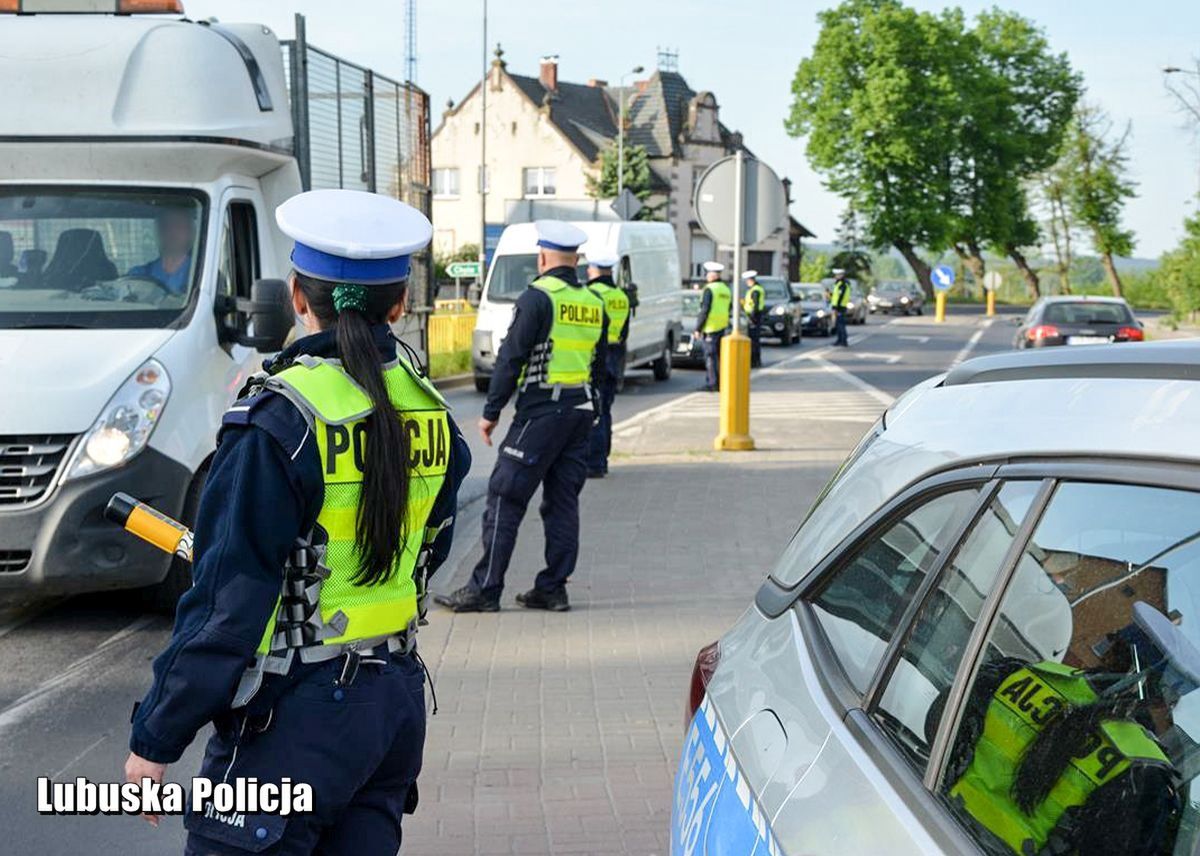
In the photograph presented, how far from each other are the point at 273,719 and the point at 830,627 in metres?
1.00

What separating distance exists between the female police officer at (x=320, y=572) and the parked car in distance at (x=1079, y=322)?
2112 centimetres

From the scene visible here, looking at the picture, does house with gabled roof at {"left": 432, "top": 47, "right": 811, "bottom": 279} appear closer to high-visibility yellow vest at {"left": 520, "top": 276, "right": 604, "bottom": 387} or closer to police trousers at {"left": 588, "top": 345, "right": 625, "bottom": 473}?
police trousers at {"left": 588, "top": 345, "right": 625, "bottom": 473}

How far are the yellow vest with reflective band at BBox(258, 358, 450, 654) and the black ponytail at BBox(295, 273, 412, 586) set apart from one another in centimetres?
1

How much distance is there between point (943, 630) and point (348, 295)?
1.35 meters

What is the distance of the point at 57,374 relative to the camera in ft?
22.9

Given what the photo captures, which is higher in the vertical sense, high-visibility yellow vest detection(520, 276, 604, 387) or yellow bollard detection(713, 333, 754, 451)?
high-visibility yellow vest detection(520, 276, 604, 387)

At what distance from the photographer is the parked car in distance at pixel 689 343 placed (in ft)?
91.5

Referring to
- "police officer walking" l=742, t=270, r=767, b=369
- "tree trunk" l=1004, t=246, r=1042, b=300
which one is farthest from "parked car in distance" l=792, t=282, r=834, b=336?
"tree trunk" l=1004, t=246, r=1042, b=300

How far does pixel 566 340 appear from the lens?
766 cm

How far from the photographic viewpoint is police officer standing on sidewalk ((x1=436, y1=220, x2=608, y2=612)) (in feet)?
24.5

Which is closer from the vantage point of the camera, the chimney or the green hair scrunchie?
the green hair scrunchie

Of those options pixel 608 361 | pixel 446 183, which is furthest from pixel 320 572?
pixel 446 183

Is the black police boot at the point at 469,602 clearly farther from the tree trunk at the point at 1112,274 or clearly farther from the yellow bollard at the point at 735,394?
the tree trunk at the point at 1112,274

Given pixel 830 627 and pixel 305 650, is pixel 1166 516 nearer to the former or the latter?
pixel 830 627
